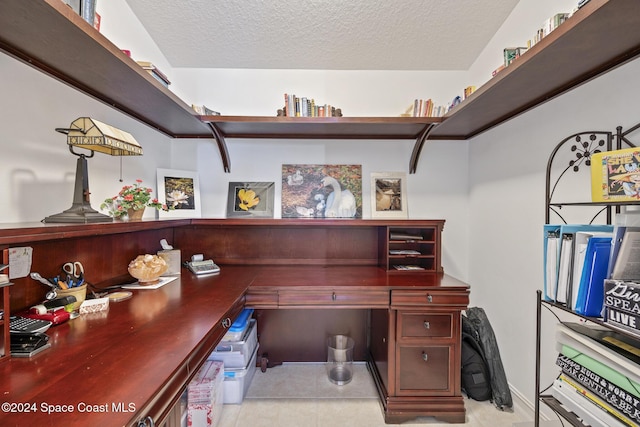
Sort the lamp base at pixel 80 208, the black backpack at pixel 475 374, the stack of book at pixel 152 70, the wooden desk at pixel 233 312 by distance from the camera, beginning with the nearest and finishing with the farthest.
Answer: the wooden desk at pixel 233 312 < the lamp base at pixel 80 208 < the stack of book at pixel 152 70 < the black backpack at pixel 475 374

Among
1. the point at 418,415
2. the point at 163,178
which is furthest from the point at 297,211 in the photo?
the point at 418,415

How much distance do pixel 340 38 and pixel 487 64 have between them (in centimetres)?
107

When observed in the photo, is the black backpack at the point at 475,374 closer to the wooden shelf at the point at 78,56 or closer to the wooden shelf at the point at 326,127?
the wooden shelf at the point at 326,127

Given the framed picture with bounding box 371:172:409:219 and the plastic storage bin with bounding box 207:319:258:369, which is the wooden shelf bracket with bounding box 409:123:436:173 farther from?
the plastic storage bin with bounding box 207:319:258:369

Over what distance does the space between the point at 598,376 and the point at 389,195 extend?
4.81 feet

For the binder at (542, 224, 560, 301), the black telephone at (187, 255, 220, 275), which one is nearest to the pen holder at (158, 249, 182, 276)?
the black telephone at (187, 255, 220, 275)

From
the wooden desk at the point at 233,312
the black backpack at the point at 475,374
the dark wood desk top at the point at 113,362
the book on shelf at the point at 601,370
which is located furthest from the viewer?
the black backpack at the point at 475,374

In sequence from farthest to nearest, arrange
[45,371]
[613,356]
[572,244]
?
[572,244] → [613,356] → [45,371]

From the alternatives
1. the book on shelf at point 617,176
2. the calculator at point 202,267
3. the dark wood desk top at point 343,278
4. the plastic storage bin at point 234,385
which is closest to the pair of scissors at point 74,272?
the calculator at point 202,267

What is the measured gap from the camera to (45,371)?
0.71 m

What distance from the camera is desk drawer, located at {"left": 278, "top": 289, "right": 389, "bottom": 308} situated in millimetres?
1563

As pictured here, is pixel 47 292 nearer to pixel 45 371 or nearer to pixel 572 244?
pixel 45 371

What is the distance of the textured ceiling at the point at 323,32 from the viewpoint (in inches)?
59.8

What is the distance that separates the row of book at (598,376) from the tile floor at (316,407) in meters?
0.82
